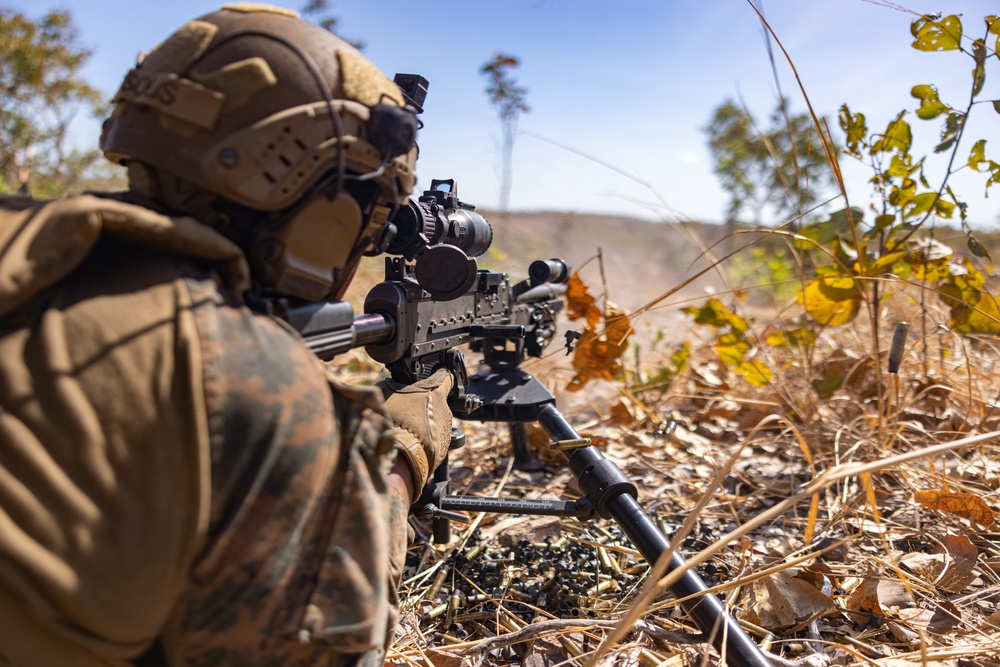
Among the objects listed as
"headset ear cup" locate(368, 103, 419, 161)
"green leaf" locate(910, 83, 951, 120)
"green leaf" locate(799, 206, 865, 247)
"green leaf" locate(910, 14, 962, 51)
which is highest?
"green leaf" locate(910, 14, 962, 51)

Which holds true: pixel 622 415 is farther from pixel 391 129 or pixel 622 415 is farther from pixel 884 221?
pixel 391 129

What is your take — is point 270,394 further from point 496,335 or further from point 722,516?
point 722,516

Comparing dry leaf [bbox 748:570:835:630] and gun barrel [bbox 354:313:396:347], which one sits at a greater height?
gun barrel [bbox 354:313:396:347]

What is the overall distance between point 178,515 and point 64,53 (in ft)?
49.9

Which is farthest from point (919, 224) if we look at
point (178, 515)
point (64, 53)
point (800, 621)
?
point (64, 53)

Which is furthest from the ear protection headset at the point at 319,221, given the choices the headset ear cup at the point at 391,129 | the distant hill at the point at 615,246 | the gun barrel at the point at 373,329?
the distant hill at the point at 615,246

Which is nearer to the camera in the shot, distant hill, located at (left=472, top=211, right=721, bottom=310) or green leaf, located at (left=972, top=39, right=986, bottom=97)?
green leaf, located at (left=972, top=39, right=986, bottom=97)

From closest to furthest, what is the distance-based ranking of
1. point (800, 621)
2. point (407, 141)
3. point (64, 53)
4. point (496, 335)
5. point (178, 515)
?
point (178, 515) → point (407, 141) → point (800, 621) → point (496, 335) → point (64, 53)

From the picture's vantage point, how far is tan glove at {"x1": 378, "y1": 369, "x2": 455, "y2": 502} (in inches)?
69.2

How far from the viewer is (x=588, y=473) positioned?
2.25 meters

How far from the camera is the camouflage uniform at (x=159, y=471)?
1.04 metres

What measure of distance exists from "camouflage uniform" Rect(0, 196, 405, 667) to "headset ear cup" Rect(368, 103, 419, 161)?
0.42 m

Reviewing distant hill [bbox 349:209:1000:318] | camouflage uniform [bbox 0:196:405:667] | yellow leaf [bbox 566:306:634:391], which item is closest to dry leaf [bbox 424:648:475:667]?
camouflage uniform [bbox 0:196:405:667]

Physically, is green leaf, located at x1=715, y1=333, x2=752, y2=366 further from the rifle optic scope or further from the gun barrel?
the gun barrel
